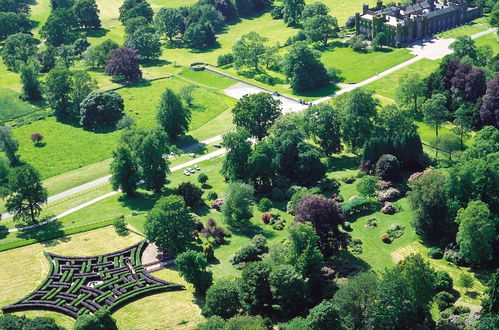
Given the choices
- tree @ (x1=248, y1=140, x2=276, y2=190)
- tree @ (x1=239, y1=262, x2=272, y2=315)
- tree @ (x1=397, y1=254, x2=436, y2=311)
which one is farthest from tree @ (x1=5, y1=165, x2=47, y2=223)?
tree @ (x1=397, y1=254, x2=436, y2=311)

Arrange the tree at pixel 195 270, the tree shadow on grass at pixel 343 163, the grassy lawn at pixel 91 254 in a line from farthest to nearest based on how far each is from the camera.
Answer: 1. the tree shadow on grass at pixel 343 163
2. the tree at pixel 195 270
3. the grassy lawn at pixel 91 254

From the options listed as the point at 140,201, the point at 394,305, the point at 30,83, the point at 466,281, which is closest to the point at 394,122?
the point at 466,281

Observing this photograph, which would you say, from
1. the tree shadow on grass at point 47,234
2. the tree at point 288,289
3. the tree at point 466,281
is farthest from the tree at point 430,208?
the tree shadow on grass at point 47,234

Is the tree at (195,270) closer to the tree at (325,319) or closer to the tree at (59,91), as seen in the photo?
the tree at (325,319)

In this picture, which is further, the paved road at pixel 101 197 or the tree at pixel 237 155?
the tree at pixel 237 155

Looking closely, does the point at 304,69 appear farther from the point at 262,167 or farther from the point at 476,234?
the point at 476,234

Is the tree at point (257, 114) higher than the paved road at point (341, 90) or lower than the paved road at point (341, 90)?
higher
